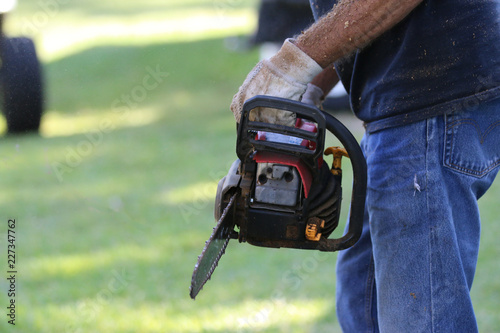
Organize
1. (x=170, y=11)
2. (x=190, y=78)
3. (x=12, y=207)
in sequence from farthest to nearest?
(x=190, y=78), (x=170, y=11), (x=12, y=207)

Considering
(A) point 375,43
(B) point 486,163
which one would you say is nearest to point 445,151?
(B) point 486,163

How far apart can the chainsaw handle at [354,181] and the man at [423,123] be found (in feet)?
0.16

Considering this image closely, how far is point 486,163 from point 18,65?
4.78 feet

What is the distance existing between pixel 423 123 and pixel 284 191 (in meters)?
0.37

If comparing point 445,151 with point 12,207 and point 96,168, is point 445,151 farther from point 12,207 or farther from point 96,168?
point 96,168

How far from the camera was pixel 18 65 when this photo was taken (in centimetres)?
192

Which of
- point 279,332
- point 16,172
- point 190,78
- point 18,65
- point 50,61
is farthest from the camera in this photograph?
point 190,78

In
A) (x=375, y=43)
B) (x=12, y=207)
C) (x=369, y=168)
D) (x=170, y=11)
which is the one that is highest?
(x=170, y=11)

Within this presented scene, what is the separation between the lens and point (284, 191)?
143cm

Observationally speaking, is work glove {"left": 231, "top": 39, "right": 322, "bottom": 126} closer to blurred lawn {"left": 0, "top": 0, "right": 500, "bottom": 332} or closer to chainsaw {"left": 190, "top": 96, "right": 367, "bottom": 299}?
chainsaw {"left": 190, "top": 96, "right": 367, "bottom": 299}
